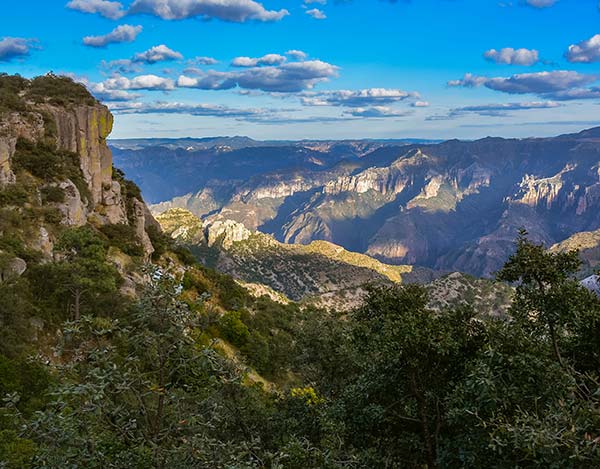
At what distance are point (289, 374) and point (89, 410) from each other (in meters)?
47.5

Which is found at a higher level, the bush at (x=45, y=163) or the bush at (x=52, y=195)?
the bush at (x=45, y=163)

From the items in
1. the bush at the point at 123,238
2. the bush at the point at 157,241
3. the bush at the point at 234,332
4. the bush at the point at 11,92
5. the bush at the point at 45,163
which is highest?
the bush at the point at 11,92

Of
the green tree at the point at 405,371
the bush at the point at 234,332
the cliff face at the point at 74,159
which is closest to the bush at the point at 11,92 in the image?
the cliff face at the point at 74,159

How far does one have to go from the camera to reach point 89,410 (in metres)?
8.41

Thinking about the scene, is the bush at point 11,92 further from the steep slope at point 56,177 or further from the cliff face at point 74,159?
the cliff face at point 74,159

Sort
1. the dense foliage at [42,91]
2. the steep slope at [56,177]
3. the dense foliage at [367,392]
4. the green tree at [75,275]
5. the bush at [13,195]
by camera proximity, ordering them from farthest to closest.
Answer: the dense foliage at [42,91] → the bush at [13,195] → the steep slope at [56,177] → the green tree at [75,275] → the dense foliage at [367,392]

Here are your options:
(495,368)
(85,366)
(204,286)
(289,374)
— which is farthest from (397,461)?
(204,286)

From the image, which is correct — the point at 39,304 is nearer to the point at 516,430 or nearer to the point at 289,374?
the point at 516,430

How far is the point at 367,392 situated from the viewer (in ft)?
50.1

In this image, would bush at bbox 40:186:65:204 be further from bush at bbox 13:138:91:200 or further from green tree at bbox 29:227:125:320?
green tree at bbox 29:227:125:320

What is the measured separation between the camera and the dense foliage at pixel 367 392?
8748 millimetres

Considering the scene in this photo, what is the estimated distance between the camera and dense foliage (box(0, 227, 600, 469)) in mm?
8748

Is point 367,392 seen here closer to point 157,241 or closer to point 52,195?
point 52,195

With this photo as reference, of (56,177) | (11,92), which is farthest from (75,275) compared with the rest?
(11,92)
